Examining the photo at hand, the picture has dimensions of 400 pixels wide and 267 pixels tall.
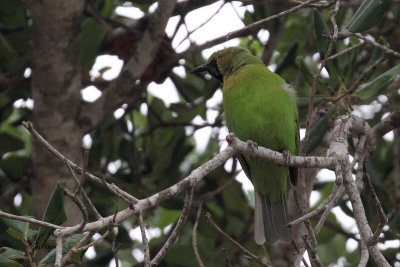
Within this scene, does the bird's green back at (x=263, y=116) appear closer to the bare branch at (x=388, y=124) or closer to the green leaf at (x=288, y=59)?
the green leaf at (x=288, y=59)

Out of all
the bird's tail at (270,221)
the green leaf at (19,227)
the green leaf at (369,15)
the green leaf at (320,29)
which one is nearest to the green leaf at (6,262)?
the green leaf at (19,227)

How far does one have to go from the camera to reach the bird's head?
4.79 meters

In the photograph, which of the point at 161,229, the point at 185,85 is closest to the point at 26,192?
the point at 161,229

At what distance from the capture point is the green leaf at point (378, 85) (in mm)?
3561

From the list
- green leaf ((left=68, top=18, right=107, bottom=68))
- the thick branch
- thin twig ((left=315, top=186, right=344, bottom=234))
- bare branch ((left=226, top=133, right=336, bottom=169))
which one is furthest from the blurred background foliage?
thin twig ((left=315, top=186, right=344, bottom=234))

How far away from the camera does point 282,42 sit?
5406 mm

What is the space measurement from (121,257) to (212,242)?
0.86 m

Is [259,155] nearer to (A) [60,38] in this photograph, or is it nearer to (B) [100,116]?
(B) [100,116]

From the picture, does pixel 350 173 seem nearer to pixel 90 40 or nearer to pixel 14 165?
pixel 90 40

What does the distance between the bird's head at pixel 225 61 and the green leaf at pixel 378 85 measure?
3.98ft

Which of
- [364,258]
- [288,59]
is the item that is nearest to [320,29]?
[288,59]

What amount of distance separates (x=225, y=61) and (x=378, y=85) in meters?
1.55

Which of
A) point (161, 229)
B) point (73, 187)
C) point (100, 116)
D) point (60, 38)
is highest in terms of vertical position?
point (60, 38)

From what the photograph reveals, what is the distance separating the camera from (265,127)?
13.7 ft
